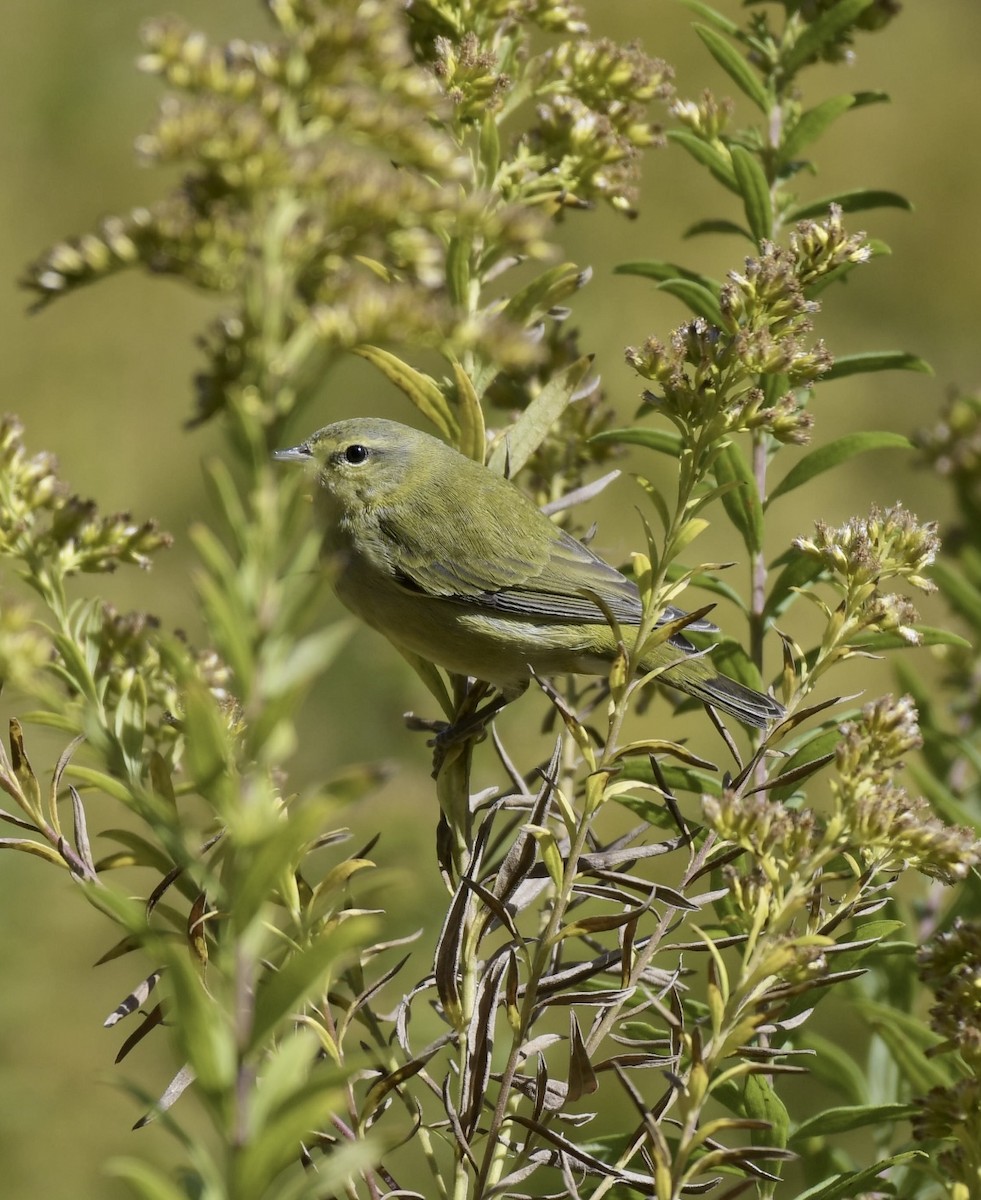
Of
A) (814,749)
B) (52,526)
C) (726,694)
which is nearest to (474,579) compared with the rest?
(726,694)

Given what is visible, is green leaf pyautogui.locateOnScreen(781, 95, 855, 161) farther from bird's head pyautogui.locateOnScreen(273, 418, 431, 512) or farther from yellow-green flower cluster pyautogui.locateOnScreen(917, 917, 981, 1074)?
bird's head pyautogui.locateOnScreen(273, 418, 431, 512)

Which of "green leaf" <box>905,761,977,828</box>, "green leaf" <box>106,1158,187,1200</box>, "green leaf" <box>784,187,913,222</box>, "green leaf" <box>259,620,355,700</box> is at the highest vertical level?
"green leaf" <box>784,187,913,222</box>

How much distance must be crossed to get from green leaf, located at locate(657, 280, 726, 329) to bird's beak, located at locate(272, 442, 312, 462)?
1.14 m

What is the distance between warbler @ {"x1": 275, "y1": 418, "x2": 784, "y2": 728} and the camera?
2.71 meters

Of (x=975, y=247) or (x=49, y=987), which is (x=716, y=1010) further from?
(x=975, y=247)

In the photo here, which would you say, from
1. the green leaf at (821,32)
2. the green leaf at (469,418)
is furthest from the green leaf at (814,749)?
the green leaf at (821,32)

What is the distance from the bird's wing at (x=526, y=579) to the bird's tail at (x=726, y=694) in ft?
0.84

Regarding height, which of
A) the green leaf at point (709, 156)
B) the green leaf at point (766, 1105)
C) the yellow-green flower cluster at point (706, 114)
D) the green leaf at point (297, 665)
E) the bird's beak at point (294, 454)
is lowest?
the green leaf at point (766, 1105)

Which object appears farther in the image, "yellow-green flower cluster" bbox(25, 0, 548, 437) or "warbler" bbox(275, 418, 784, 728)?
"warbler" bbox(275, 418, 784, 728)

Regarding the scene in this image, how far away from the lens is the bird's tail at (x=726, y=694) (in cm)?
167

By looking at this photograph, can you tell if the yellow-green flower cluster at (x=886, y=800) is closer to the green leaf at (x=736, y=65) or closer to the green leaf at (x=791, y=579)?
the green leaf at (x=791, y=579)

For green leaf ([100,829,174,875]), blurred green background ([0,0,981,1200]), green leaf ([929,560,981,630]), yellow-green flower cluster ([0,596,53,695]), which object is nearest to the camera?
yellow-green flower cluster ([0,596,53,695])

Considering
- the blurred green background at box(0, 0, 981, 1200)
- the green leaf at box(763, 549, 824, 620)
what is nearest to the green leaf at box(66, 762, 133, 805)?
the green leaf at box(763, 549, 824, 620)

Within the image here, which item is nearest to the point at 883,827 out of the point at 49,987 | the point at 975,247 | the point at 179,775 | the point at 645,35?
the point at 179,775
